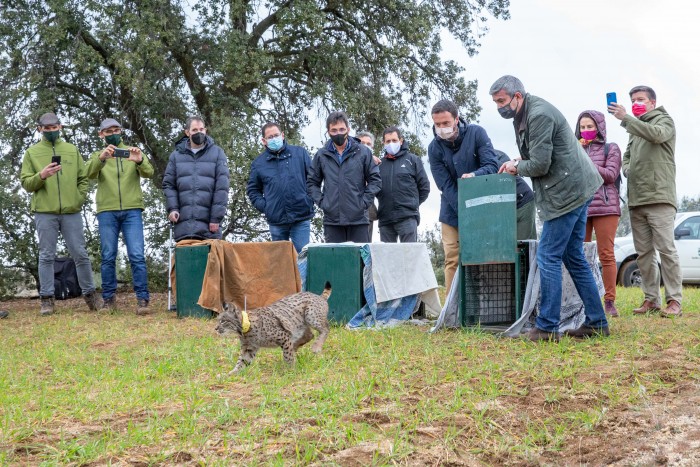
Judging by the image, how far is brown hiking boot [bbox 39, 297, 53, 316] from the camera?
9702 mm

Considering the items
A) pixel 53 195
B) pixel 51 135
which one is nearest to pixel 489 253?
pixel 53 195

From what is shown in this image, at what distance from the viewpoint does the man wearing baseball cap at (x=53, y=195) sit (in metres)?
9.38

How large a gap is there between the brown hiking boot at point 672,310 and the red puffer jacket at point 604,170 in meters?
1.06

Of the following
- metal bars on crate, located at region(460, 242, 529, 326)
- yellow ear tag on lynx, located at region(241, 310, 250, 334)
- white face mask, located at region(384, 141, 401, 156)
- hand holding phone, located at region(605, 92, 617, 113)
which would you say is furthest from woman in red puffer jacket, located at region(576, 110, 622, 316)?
yellow ear tag on lynx, located at region(241, 310, 250, 334)

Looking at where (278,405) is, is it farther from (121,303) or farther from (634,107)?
(121,303)

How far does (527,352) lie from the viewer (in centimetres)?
550

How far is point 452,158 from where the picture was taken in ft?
23.9

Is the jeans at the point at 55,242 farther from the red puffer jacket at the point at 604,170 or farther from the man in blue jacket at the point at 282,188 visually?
the red puffer jacket at the point at 604,170

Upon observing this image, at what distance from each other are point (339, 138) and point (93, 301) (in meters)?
4.25

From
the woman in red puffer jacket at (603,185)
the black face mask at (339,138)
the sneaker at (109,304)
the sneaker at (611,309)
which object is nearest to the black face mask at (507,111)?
the woman in red puffer jacket at (603,185)

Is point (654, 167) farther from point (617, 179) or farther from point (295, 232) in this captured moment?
point (295, 232)

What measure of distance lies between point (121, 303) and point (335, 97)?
558 centimetres

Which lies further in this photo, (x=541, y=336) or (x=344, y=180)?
(x=344, y=180)

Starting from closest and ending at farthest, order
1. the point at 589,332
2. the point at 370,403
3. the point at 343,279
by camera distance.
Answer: the point at 370,403, the point at 589,332, the point at 343,279
